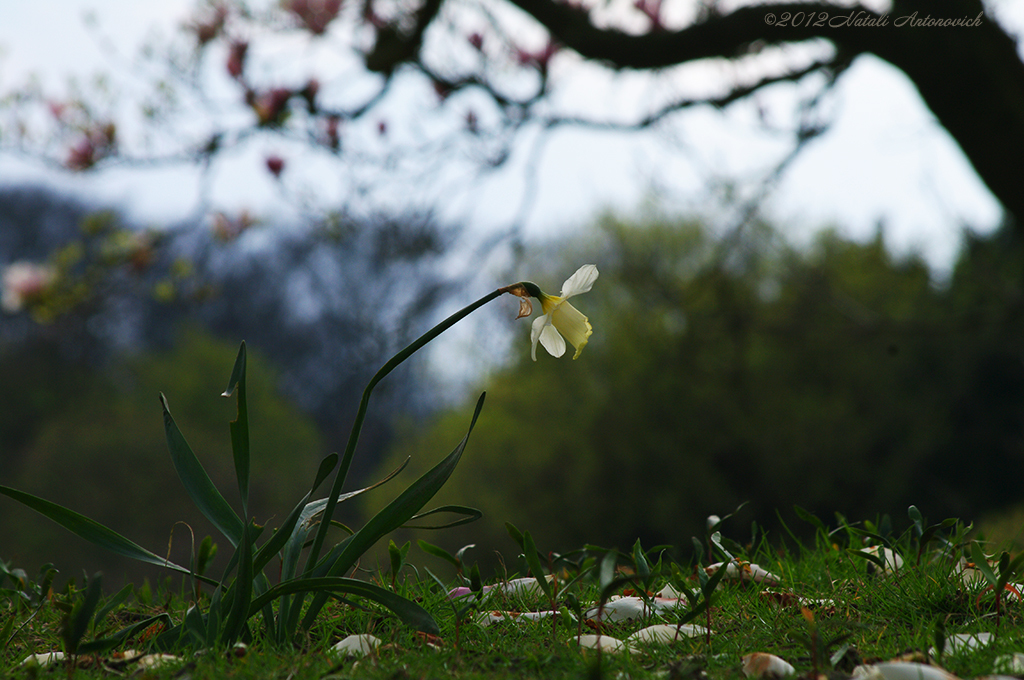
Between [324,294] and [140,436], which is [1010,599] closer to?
[140,436]

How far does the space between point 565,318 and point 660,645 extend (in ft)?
1.53

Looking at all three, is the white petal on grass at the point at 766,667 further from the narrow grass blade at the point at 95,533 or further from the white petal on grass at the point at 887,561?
the narrow grass blade at the point at 95,533

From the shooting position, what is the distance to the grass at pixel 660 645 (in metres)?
0.91

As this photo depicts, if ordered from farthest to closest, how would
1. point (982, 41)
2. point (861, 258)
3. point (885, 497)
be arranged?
point (861, 258)
point (885, 497)
point (982, 41)

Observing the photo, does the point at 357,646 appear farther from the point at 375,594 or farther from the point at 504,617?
the point at 504,617

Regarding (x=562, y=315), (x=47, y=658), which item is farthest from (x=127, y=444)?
(x=562, y=315)

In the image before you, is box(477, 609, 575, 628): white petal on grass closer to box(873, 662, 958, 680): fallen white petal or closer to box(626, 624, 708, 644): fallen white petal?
box(626, 624, 708, 644): fallen white petal

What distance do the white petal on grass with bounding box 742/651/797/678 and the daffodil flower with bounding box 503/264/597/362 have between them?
44cm

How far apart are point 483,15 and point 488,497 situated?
568cm

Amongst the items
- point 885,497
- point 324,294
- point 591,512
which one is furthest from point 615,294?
point 324,294

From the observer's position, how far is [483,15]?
325cm

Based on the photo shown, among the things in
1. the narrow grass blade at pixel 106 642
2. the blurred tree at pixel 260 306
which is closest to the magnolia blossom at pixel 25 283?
the narrow grass blade at pixel 106 642

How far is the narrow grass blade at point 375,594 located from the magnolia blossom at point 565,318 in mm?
374

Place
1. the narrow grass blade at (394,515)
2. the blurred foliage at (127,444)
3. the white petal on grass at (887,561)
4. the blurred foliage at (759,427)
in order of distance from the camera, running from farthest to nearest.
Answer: the blurred foliage at (127,444) < the blurred foliage at (759,427) < the white petal on grass at (887,561) < the narrow grass blade at (394,515)
